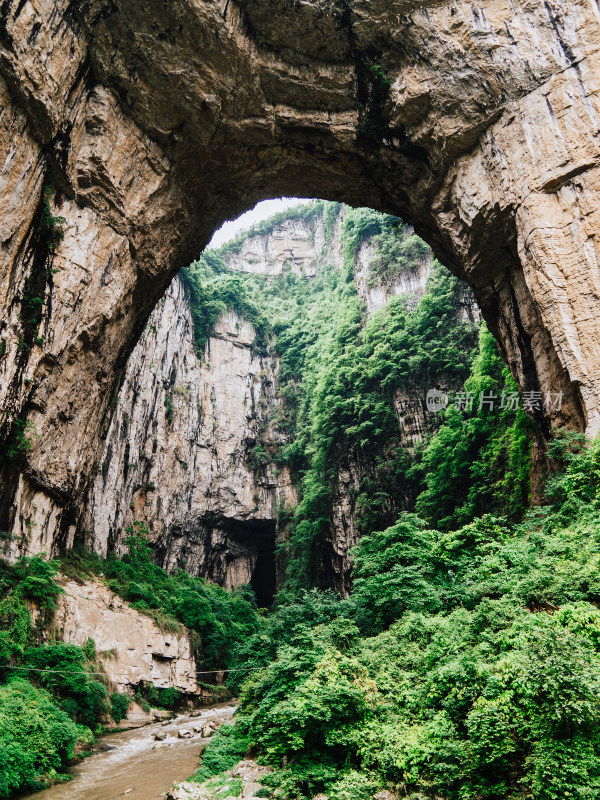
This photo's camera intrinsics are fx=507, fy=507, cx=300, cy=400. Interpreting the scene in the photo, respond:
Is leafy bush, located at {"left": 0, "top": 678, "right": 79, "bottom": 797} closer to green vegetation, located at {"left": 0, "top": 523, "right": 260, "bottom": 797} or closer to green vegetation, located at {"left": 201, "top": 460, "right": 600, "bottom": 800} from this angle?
green vegetation, located at {"left": 0, "top": 523, "right": 260, "bottom": 797}

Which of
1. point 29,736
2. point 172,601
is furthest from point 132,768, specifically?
point 172,601

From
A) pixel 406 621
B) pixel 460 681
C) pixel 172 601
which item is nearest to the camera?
pixel 460 681

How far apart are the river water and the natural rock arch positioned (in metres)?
4.64

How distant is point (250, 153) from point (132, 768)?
13456 millimetres

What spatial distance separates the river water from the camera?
23.2 ft

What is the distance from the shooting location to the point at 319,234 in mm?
41719

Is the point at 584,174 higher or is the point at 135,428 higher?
the point at 584,174

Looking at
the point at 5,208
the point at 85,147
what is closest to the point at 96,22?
the point at 85,147

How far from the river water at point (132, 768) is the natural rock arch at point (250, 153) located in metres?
4.64

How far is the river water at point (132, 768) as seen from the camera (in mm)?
7066

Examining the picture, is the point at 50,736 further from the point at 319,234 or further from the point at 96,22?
the point at 319,234

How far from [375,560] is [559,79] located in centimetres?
1024

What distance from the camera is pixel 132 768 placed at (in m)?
8.45

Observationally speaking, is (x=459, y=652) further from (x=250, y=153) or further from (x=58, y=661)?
(x=250, y=153)
